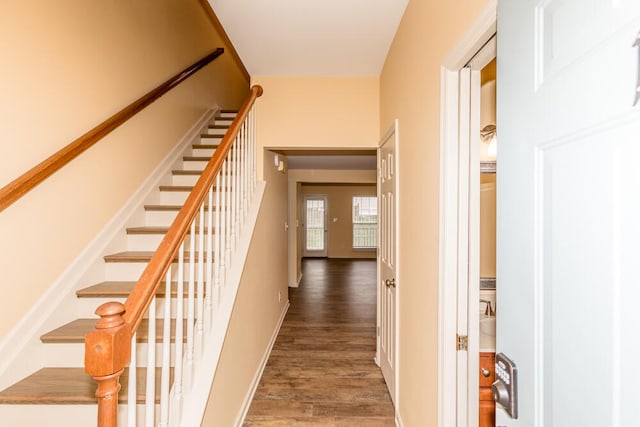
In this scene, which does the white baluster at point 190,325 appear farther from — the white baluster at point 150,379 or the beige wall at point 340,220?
the beige wall at point 340,220

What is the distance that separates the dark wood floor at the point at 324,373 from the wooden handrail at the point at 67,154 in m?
1.91

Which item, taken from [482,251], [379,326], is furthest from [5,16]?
[379,326]

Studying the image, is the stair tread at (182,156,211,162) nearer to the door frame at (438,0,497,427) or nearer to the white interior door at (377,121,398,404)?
the white interior door at (377,121,398,404)

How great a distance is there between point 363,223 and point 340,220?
0.75 meters

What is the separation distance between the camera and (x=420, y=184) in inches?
71.0

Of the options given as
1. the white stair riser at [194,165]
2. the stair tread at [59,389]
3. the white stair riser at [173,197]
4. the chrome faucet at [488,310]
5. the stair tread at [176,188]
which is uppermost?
the white stair riser at [194,165]

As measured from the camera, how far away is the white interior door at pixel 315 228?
34.4ft

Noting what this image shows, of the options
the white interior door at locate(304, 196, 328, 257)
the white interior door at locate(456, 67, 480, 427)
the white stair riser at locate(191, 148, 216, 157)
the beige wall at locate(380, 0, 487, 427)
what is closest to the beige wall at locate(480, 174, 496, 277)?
the beige wall at locate(380, 0, 487, 427)

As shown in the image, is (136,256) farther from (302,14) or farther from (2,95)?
(302,14)

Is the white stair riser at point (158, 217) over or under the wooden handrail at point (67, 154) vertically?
under

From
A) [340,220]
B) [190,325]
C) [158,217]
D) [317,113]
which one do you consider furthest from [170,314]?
[340,220]

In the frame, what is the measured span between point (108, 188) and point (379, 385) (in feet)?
8.29

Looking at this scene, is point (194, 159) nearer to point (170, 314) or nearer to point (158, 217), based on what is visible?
point (158, 217)

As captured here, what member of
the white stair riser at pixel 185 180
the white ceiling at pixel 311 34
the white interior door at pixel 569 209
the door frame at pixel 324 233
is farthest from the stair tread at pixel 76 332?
the door frame at pixel 324 233
